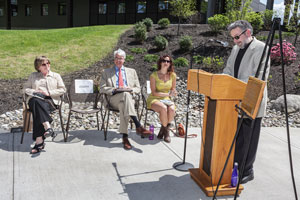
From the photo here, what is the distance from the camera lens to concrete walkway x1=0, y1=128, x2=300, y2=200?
3.01 meters

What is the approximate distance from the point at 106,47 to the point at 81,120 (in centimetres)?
670

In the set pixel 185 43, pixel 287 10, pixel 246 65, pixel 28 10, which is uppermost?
pixel 28 10

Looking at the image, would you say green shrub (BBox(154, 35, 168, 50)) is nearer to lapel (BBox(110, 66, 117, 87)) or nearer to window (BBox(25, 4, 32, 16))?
lapel (BBox(110, 66, 117, 87))

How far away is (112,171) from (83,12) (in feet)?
80.8

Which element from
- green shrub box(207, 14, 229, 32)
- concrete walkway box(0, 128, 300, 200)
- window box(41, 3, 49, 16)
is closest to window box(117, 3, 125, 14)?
window box(41, 3, 49, 16)

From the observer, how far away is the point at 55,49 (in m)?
12.3

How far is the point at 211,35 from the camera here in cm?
1362

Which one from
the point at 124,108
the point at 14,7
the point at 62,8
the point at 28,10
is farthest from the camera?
the point at 14,7

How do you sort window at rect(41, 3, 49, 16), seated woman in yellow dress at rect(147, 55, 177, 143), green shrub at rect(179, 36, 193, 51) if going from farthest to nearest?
window at rect(41, 3, 49, 16) < green shrub at rect(179, 36, 193, 51) < seated woman in yellow dress at rect(147, 55, 177, 143)

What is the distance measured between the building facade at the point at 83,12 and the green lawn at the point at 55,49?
890 cm

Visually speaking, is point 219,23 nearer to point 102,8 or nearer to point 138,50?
point 138,50

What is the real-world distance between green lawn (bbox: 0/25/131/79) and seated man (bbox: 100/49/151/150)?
540 cm

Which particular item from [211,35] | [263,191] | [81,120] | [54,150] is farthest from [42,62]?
[211,35]

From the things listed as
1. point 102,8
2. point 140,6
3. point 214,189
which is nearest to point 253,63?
point 214,189
